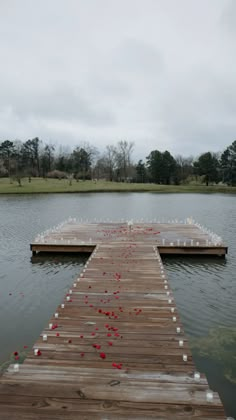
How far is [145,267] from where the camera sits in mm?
10656

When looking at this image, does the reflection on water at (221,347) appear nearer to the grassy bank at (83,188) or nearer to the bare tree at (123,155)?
the grassy bank at (83,188)

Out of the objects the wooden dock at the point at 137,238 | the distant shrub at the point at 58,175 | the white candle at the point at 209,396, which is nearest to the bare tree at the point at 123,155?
the distant shrub at the point at 58,175

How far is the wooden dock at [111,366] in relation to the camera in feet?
12.1

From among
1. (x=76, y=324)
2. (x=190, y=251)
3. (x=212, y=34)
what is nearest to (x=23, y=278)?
(x=76, y=324)

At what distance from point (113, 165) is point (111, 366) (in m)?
82.1

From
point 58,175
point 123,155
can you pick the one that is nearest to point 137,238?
point 58,175

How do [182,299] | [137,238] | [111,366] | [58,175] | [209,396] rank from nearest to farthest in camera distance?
[209,396] < [111,366] < [182,299] < [137,238] < [58,175]

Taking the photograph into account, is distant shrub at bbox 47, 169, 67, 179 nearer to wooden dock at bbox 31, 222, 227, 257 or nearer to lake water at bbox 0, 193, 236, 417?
wooden dock at bbox 31, 222, 227, 257

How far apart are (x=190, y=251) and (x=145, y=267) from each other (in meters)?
4.08

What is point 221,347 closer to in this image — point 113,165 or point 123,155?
point 123,155

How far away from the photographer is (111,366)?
475cm

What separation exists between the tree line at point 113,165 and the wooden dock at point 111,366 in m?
59.1

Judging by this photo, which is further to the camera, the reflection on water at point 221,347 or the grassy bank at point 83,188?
the grassy bank at point 83,188

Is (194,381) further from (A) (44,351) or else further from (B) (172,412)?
(A) (44,351)
